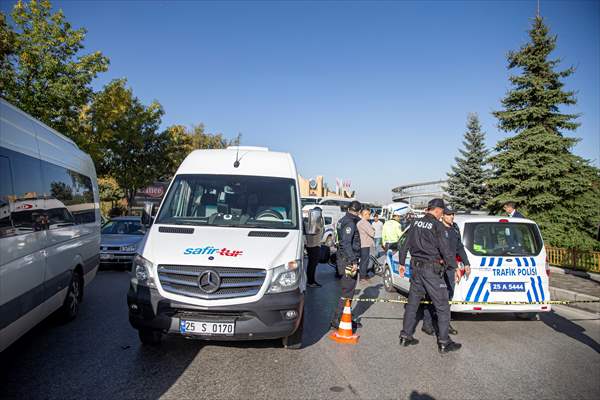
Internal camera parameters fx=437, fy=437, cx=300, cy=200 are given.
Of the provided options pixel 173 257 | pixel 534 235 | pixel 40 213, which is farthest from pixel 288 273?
pixel 534 235

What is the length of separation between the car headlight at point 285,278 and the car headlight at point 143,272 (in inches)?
49.6

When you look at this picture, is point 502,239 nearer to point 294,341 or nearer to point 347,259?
point 347,259

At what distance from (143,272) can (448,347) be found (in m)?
3.85

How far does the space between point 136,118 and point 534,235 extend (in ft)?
74.5

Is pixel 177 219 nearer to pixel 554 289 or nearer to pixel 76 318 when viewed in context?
pixel 76 318

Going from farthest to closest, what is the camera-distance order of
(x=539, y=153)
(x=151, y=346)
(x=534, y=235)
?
(x=539, y=153) < (x=534, y=235) < (x=151, y=346)

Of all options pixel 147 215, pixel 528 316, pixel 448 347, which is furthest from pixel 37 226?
pixel 528 316

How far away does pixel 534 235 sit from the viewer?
7035 mm

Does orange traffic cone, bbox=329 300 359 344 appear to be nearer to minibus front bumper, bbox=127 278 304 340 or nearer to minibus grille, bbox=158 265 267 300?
minibus front bumper, bbox=127 278 304 340

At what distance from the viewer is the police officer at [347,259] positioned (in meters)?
6.24

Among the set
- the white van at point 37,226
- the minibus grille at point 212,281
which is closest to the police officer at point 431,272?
the minibus grille at point 212,281

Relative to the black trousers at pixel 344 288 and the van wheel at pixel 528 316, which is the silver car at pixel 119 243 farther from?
the van wheel at pixel 528 316

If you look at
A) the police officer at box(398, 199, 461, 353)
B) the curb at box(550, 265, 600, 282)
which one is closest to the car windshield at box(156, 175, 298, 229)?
the police officer at box(398, 199, 461, 353)

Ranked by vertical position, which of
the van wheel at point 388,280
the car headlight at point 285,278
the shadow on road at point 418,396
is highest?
the car headlight at point 285,278
